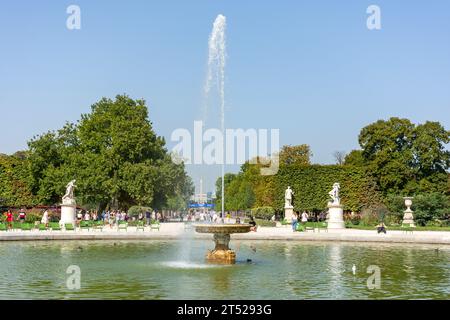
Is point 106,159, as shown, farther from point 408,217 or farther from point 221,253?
point 221,253

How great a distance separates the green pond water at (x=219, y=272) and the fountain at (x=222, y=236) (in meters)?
0.47

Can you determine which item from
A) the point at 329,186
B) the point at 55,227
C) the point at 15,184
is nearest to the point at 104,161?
the point at 15,184

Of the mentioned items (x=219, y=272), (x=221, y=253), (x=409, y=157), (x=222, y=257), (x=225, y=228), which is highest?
(x=409, y=157)

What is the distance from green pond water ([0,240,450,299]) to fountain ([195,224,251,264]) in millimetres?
470

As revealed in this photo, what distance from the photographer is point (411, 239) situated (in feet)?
87.9

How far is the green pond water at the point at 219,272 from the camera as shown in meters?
12.4

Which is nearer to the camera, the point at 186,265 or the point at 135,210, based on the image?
the point at 186,265

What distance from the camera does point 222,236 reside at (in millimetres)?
18078

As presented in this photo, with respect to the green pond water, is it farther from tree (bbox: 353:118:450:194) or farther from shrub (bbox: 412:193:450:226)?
tree (bbox: 353:118:450:194)

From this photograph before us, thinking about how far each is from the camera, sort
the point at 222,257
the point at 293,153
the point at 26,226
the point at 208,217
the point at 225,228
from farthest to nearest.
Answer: the point at 293,153
the point at 208,217
the point at 26,226
the point at 222,257
the point at 225,228

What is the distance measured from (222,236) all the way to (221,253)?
508mm
